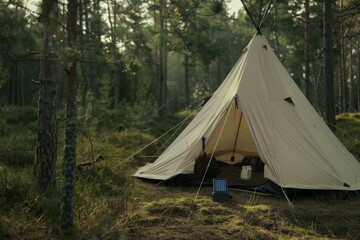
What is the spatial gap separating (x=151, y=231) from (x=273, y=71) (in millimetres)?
4260

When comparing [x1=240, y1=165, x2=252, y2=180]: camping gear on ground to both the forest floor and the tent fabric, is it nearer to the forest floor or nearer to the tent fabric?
the tent fabric

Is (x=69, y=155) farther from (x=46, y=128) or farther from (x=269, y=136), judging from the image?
(x=269, y=136)

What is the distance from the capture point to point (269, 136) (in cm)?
664

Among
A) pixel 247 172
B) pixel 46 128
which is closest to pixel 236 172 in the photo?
pixel 247 172

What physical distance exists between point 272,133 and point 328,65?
11.4ft

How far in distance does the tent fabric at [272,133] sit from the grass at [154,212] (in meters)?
0.33

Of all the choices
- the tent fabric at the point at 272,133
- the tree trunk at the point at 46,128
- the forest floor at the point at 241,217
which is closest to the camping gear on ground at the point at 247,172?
the tent fabric at the point at 272,133

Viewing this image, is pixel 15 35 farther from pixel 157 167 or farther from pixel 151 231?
pixel 157 167

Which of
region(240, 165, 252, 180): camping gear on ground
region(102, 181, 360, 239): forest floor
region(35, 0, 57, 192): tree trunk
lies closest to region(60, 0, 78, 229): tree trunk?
region(102, 181, 360, 239): forest floor

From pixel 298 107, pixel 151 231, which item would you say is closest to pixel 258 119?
pixel 298 107

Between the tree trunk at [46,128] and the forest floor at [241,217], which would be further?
the tree trunk at [46,128]

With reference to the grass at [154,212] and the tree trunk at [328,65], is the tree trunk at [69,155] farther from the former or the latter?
the tree trunk at [328,65]

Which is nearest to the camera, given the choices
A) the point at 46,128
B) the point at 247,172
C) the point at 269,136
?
the point at 46,128

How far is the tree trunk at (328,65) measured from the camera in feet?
29.8
